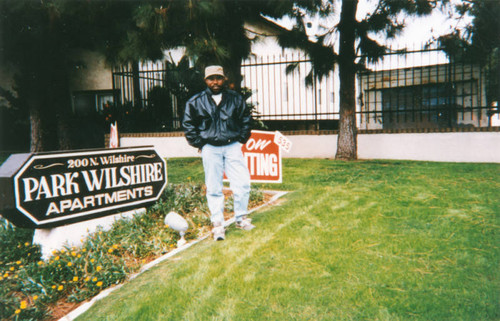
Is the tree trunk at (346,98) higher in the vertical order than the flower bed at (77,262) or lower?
higher

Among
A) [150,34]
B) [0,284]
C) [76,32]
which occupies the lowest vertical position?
[0,284]

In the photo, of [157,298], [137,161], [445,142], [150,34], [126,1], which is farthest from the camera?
[445,142]

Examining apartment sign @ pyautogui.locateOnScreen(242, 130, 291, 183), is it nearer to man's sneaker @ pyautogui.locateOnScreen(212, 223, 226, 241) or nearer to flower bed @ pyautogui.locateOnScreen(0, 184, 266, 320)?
flower bed @ pyautogui.locateOnScreen(0, 184, 266, 320)

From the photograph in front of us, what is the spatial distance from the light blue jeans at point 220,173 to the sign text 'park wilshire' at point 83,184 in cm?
100

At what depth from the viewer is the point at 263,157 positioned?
18.5 ft

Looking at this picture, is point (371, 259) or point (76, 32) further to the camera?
point (76, 32)

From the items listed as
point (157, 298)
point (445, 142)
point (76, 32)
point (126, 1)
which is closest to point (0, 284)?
point (157, 298)

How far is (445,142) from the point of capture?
9062mm

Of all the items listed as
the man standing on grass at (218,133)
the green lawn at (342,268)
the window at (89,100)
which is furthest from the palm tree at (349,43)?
the window at (89,100)

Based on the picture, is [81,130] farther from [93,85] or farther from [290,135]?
[290,135]

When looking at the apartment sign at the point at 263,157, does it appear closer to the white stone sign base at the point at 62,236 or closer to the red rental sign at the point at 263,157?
the red rental sign at the point at 263,157

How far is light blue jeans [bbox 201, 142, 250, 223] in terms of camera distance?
12.9ft

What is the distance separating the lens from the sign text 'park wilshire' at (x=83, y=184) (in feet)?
11.4

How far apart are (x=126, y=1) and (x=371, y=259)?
5.66m
